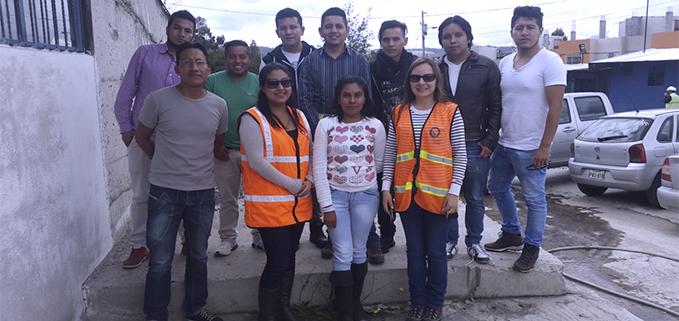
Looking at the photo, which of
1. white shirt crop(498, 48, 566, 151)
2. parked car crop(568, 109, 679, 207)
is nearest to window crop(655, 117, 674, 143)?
parked car crop(568, 109, 679, 207)

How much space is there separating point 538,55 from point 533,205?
1133 millimetres

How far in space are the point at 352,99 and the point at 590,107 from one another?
27.8 ft

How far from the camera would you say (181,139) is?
313 cm

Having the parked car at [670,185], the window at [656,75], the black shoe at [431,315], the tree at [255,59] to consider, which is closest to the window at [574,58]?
the window at [656,75]

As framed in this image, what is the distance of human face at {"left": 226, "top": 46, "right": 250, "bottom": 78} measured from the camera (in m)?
3.81

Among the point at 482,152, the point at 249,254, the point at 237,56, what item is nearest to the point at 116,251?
the point at 249,254

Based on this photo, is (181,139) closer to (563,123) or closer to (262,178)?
(262,178)

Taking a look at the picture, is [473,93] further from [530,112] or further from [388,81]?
[388,81]

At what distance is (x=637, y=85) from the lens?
23.6 m

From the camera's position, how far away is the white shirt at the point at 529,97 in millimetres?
3699

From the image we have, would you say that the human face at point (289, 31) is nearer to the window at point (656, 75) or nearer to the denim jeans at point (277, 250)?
the denim jeans at point (277, 250)

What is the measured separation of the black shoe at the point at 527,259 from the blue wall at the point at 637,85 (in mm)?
20999

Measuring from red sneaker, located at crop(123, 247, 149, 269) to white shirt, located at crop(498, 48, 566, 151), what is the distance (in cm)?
288

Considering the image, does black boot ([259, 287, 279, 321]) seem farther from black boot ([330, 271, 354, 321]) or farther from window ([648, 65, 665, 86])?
window ([648, 65, 665, 86])
